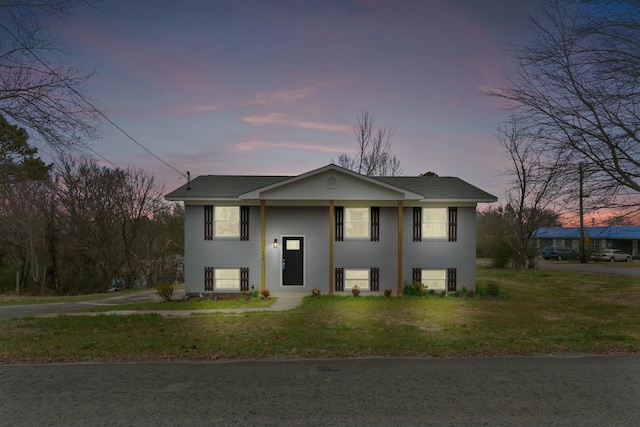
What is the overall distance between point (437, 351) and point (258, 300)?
27.4 ft

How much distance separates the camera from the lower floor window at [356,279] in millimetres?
15609

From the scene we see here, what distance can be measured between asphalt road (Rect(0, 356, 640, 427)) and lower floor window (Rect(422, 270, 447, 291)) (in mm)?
9429

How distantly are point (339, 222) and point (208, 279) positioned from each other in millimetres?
5859

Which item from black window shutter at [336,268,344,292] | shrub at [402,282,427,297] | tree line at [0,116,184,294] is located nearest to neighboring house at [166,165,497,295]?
black window shutter at [336,268,344,292]

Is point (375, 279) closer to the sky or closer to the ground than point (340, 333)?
closer to the sky

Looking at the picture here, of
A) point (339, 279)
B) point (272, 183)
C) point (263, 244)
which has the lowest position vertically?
point (339, 279)

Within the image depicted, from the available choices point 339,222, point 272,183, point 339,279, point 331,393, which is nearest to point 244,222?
point 272,183

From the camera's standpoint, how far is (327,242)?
15.6 metres

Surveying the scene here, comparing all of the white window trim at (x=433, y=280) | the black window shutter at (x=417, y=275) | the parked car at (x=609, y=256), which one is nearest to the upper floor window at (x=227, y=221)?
the black window shutter at (x=417, y=275)

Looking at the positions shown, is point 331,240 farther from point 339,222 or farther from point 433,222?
point 433,222

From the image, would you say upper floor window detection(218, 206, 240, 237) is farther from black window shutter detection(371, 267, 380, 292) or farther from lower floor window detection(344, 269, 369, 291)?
black window shutter detection(371, 267, 380, 292)

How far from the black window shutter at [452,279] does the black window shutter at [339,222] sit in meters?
4.73

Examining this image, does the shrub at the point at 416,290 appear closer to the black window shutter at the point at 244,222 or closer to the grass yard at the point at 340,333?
the grass yard at the point at 340,333

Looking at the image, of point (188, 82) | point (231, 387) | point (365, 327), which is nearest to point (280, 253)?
point (365, 327)
